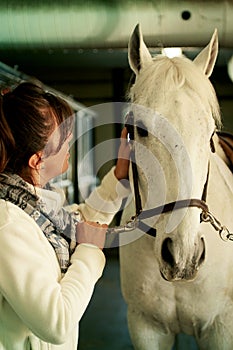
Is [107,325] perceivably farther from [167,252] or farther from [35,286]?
[35,286]

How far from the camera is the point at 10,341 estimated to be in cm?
100

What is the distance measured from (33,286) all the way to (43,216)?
0.59 ft

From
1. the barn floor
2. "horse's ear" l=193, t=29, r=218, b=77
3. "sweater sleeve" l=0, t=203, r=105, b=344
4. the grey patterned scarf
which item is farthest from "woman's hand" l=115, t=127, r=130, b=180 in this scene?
the barn floor

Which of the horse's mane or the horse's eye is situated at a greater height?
the horse's mane

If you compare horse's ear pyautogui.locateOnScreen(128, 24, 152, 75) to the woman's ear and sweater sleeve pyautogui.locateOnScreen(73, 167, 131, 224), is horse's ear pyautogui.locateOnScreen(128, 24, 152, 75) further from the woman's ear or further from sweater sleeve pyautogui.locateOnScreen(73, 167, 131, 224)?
the woman's ear

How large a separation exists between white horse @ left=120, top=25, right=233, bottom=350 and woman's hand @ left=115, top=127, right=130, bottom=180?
130 millimetres

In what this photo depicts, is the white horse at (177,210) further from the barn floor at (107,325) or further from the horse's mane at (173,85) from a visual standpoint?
the barn floor at (107,325)

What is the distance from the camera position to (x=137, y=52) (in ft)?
4.75

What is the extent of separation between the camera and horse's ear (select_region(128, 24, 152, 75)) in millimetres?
1422

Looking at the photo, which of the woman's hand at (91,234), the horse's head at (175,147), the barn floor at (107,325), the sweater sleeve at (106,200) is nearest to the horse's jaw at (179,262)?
the horse's head at (175,147)

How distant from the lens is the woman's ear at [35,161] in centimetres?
104

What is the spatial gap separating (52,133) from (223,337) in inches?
37.2

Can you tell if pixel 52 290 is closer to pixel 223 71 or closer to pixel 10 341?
pixel 10 341

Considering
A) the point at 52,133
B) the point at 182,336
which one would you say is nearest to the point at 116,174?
the point at 52,133
